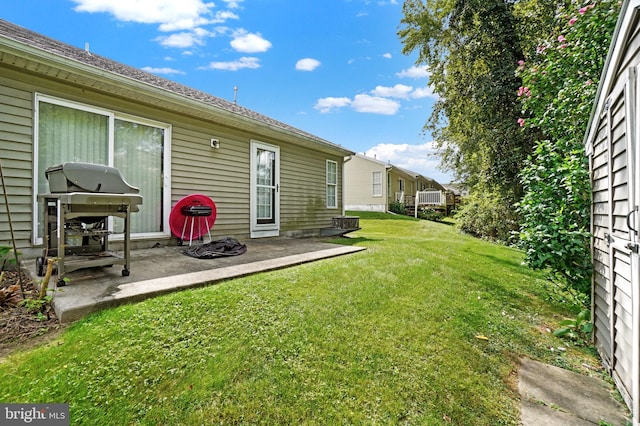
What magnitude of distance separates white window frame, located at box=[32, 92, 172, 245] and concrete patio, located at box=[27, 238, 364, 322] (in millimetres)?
393

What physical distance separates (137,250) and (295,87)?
10.6 meters

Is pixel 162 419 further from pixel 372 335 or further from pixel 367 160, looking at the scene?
pixel 367 160

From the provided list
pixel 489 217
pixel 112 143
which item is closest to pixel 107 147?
pixel 112 143

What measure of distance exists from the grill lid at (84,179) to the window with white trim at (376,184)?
16.6 m

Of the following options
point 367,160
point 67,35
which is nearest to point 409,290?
point 67,35

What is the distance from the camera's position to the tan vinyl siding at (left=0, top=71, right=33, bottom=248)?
3412 mm

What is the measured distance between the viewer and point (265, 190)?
674 cm

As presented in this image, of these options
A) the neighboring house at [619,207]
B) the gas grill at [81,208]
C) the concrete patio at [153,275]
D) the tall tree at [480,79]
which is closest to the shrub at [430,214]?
the tall tree at [480,79]

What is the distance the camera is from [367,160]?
19000 mm

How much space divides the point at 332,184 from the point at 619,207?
23.4 feet

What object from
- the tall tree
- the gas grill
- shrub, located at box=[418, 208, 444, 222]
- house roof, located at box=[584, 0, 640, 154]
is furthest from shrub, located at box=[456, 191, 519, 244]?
the gas grill

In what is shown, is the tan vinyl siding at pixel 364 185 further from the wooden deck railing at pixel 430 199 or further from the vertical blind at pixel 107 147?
the vertical blind at pixel 107 147
